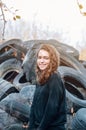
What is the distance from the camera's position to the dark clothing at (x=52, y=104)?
12.6ft

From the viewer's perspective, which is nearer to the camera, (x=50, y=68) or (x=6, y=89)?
(x=50, y=68)

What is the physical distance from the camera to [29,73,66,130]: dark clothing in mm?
3852

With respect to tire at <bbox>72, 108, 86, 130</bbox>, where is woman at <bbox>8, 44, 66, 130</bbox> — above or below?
above

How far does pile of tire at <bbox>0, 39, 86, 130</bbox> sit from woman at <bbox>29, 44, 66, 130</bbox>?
2963 millimetres

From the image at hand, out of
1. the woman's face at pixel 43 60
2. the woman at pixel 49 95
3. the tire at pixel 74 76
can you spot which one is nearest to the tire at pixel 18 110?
the tire at pixel 74 76

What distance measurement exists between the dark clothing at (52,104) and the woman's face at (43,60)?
0.45 ft

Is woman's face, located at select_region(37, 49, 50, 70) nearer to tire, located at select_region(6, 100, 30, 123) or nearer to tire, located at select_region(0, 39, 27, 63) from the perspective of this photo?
tire, located at select_region(6, 100, 30, 123)

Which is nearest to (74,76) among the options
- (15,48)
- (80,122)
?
(15,48)

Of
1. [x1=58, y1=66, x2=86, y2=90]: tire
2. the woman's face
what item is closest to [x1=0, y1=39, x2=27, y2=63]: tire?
[x1=58, y1=66, x2=86, y2=90]: tire

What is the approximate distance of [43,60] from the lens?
3.99 metres

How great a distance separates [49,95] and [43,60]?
36 cm

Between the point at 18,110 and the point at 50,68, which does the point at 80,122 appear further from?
the point at 50,68

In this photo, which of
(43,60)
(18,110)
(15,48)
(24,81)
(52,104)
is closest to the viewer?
(52,104)

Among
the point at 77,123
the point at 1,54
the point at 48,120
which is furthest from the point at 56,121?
the point at 1,54
